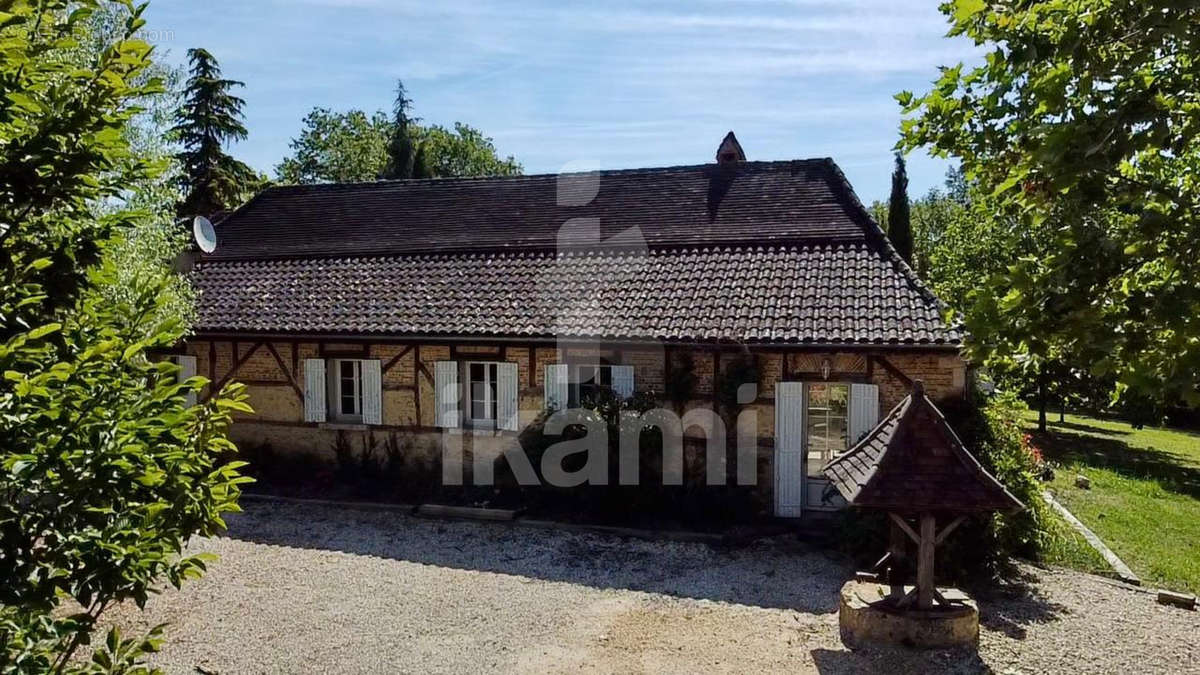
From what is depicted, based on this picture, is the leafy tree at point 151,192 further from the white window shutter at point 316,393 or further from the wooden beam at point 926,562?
the wooden beam at point 926,562

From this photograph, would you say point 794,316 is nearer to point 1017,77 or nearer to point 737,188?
point 737,188

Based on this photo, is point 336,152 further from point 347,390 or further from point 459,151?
point 347,390

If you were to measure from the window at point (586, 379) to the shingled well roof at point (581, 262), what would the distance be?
657 millimetres

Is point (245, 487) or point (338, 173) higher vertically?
point (338, 173)

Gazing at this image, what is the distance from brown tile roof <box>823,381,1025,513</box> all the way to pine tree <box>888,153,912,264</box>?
2804 centimetres

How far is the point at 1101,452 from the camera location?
1981 cm

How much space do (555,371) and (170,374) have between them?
8547mm

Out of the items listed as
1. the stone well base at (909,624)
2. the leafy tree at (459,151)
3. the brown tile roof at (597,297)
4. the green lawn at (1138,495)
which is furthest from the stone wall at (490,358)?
the leafy tree at (459,151)

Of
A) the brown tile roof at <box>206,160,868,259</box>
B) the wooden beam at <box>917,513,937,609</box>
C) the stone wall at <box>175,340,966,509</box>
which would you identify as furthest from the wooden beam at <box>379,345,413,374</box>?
the wooden beam at <box>917,513,937,609</box>

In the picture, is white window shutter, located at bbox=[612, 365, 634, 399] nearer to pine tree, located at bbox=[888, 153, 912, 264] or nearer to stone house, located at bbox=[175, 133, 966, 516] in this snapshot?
stone house, located at bbox=[175, 133, 966, 516]

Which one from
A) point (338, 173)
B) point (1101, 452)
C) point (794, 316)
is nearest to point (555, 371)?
point (794, 316)

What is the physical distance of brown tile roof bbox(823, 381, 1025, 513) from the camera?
21.6ft

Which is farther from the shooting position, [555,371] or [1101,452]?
[1101,452]

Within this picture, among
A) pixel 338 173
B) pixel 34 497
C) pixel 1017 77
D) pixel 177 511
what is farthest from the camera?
pixel 338 173
